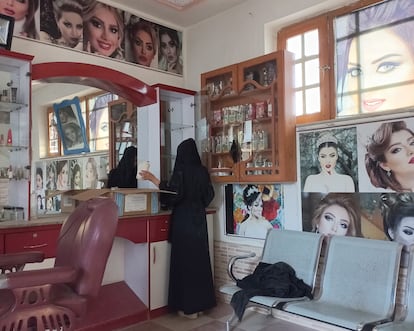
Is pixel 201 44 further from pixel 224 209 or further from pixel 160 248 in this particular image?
pixel 160 248

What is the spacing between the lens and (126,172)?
3.90 metres

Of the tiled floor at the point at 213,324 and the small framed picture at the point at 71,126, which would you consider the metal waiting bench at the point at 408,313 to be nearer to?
the tiled floor at the point at 213,324

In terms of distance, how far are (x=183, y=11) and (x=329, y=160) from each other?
2.21 meters

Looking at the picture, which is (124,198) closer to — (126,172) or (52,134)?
(126,172)

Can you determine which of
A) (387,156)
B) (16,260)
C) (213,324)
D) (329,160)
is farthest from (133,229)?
(387,156)

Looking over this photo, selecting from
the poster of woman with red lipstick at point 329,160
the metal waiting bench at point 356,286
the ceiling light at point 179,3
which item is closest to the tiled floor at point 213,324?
the metal waiting bench at point 356,286

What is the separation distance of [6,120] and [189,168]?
159cm

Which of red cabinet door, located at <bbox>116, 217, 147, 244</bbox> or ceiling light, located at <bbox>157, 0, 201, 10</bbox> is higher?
ceiling light, located at <bbox>157, 0, 201, 10</bbox>

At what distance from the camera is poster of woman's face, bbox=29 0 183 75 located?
341cm

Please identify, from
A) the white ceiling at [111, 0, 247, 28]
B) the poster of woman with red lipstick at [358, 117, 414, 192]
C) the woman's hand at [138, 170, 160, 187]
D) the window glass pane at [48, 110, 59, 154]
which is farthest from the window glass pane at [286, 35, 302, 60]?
the window glass pane at [48, 110, 59, 154]

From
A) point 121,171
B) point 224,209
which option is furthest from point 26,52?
point 224,209

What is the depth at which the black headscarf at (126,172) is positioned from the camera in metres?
3.82

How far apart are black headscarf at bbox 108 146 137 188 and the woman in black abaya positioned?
1.04ft

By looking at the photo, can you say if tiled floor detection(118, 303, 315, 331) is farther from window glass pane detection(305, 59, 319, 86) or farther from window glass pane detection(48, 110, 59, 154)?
window glass pane detection(305, 59, 319, 86)
